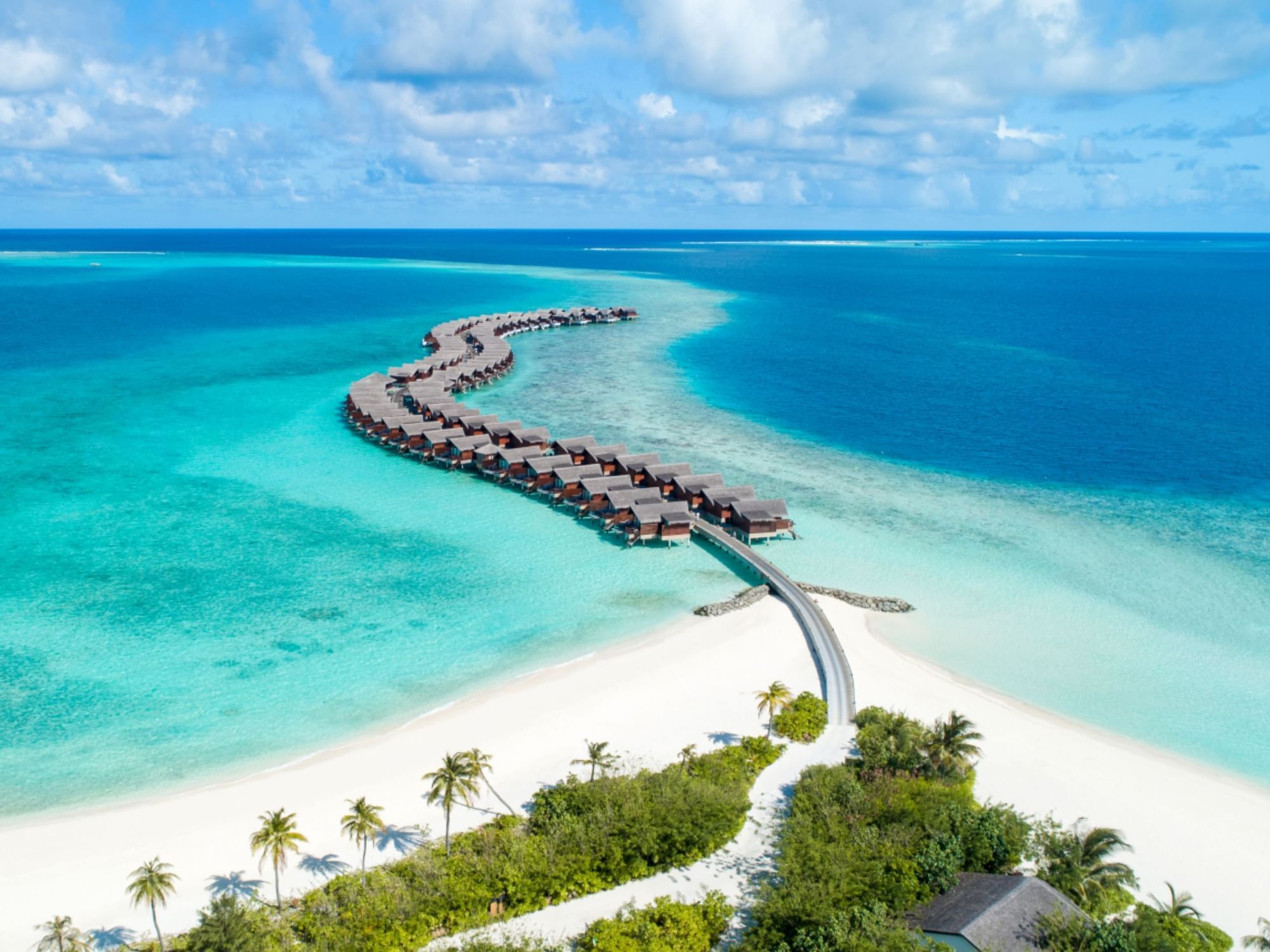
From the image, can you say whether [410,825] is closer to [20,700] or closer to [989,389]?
[20,700]

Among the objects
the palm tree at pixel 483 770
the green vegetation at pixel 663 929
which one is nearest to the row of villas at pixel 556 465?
the palm tree at pixel 483 770

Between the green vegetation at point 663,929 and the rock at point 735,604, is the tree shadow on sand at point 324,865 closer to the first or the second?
the green vegetation at point 663,929

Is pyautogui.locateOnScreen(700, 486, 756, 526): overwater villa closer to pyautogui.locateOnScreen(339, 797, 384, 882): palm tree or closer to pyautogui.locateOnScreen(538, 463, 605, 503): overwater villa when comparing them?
pyautogui.locateOnScreen(538, 463, 605, 503): overwater villa

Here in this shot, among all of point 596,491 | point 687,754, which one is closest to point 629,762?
point 687,754

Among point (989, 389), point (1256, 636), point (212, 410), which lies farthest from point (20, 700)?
point (989, 389)

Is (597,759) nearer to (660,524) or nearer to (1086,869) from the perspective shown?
(1086,869)

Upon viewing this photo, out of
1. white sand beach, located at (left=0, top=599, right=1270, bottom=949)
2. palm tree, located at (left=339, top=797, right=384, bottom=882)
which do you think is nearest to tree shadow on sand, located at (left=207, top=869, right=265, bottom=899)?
white sand beach, located at (left=0, top=599, right=1270, bottom=949)
